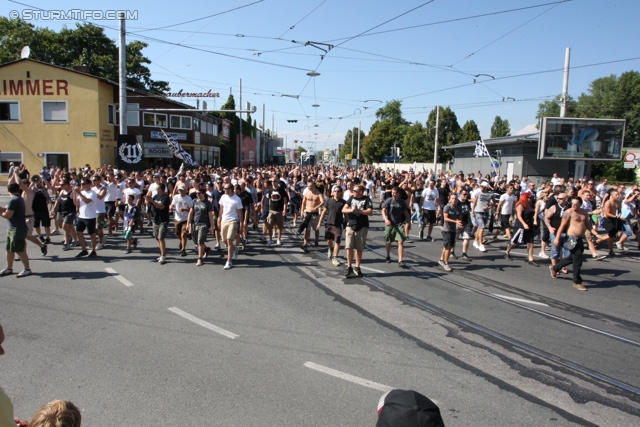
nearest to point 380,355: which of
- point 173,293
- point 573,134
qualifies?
point 173,293

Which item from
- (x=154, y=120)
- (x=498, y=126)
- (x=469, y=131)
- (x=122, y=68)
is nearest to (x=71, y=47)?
(x=154, y=120)

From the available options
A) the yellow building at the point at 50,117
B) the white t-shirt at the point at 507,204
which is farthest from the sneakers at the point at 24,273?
the yellow building at the point at 50,117

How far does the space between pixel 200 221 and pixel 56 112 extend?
25.9 m

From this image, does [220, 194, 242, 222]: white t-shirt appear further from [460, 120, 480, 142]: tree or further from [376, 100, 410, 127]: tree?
[376, 100, 410, 127]: tree

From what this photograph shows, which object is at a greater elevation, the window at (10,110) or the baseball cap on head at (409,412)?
the window at (10,110)

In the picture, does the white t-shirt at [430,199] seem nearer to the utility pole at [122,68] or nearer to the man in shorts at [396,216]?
the man in shorts at [396,216]

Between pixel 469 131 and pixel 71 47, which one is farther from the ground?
pixel 71 47

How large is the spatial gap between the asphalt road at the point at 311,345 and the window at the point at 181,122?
33.5 metres

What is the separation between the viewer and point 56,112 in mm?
29703

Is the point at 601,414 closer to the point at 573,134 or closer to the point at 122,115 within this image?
the point at 122,115

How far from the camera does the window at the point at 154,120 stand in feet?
128

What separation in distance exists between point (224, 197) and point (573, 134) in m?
23.0

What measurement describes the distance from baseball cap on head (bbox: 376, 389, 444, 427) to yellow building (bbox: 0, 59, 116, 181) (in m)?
32.0

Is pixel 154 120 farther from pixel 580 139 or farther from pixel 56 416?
pixel 56 416
